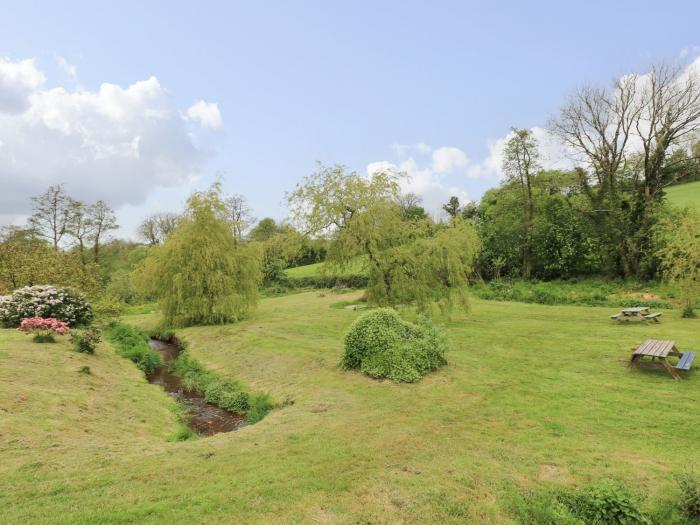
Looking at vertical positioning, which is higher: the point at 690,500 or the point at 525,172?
the point at 525,172

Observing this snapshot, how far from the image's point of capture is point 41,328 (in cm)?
1313

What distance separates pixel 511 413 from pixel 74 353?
13.4 meters

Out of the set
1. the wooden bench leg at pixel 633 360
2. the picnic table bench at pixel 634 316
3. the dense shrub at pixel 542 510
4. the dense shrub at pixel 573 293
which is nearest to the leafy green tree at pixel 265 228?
the dense shrub at pixel 573 293

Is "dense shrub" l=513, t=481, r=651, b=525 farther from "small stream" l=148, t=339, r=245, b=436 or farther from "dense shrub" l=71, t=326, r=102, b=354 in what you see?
"dense shrub" l=71, t=326, r=102, b=354

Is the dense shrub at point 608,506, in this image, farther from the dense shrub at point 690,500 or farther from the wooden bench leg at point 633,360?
the wooden bench leg at point 633,360

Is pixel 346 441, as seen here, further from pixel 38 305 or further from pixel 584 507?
pixel 38 305

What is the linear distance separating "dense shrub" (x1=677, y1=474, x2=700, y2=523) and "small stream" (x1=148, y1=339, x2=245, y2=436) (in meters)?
8.04

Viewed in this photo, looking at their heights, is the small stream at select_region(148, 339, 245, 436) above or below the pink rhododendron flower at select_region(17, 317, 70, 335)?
below

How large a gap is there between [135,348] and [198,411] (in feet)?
20.9

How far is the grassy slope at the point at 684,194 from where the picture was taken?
31458 millimetres

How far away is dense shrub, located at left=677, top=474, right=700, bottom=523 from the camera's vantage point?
14.1 ft

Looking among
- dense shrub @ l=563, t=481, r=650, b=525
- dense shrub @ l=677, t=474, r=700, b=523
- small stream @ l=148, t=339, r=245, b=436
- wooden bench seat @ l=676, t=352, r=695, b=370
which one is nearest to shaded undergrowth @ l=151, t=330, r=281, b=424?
small stream @ l=148, t=339, r=245, b=436

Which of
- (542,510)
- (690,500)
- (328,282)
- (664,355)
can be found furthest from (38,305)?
(328,282)

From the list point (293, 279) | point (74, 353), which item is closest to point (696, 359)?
point (74, 353)
